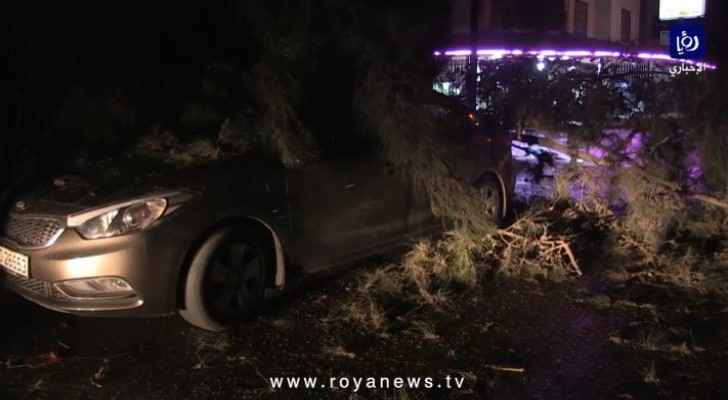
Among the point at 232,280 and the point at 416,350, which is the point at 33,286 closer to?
the point at 232,280

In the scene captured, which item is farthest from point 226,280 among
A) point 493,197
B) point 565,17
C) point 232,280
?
point 565,17

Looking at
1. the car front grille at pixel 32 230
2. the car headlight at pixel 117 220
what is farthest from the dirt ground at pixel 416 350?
the car headlight at pixel 117 220

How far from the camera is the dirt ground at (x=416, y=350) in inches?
140

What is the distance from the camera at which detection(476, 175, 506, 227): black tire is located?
6.31m

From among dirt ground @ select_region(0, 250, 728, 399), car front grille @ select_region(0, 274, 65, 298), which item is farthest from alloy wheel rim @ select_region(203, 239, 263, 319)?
car front grille @ select_region(0, 274, 65, 298)

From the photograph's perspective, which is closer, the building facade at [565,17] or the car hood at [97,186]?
the car hood at [97,186]

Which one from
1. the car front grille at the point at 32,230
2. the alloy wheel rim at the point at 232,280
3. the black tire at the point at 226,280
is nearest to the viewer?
the car front grille at the point at 32,230

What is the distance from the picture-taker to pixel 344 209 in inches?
196

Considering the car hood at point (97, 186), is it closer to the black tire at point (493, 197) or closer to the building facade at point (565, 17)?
the black tire at point (493, 197)

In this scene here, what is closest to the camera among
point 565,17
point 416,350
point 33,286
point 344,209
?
point 416,350

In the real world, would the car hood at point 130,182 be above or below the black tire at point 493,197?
above

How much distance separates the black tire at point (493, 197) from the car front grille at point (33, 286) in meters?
3.67

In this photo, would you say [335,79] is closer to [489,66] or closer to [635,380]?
[489,66]

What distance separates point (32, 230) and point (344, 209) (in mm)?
2047
